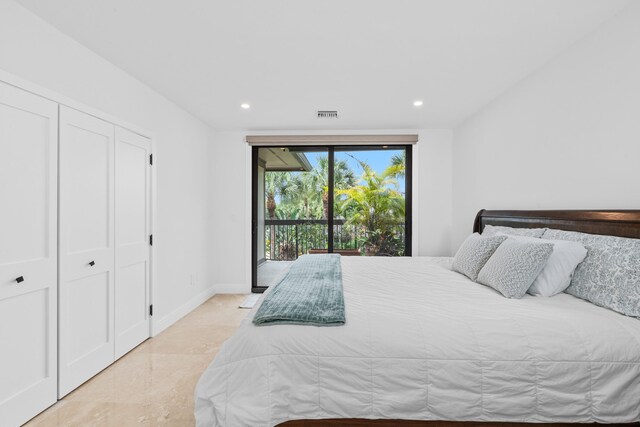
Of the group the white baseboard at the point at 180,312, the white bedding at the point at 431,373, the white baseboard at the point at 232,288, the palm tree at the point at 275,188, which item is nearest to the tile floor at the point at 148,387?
the white baseboard at the point at 180,312

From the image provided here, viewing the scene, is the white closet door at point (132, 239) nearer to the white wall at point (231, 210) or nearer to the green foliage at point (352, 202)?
the white wall at point (231, 210)

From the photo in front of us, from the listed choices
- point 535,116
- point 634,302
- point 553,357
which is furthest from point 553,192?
point 553,357

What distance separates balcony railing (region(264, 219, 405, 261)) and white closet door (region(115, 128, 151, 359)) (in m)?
1.94

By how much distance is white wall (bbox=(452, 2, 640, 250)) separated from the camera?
1665 mm

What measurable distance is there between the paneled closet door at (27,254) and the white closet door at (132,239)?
1.92 ft

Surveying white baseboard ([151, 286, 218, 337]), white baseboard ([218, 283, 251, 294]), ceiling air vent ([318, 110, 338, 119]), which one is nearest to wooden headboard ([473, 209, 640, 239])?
ceiling air vent ([318, 110, 338, 119])

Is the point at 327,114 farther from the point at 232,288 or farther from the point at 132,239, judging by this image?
the point at 232,288

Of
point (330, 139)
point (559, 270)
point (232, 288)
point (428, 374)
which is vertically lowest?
point (232, 288)

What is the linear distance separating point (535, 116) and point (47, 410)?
13.5ft

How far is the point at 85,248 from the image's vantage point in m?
2.14

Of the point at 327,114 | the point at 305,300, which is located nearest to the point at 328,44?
the point at 327,114

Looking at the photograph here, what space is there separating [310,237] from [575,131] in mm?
3283

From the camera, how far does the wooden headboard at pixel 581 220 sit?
1534 millimetres

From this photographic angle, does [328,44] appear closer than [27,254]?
No
